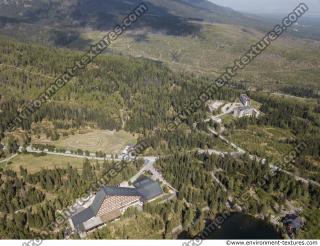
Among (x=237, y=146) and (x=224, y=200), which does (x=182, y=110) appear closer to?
(x=237, y=146)

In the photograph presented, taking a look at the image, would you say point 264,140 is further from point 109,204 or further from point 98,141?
point 109,204

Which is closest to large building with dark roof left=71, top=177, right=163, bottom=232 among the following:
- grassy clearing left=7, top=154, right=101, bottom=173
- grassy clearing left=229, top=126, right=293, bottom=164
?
grassy clearing left=7, top=154, right=101, bottom=173

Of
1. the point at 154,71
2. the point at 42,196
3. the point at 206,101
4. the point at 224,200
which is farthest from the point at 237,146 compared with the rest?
the point at 154,71

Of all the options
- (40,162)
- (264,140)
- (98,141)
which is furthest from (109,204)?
(264,140)

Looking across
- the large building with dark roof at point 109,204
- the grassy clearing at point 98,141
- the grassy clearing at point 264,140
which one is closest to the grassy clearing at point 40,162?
the grassy clearing at point 98,141

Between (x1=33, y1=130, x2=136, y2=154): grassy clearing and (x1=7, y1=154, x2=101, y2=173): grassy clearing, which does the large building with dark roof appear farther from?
(x1=33, y1=130, x2=136, y2=154): grassy clearing
